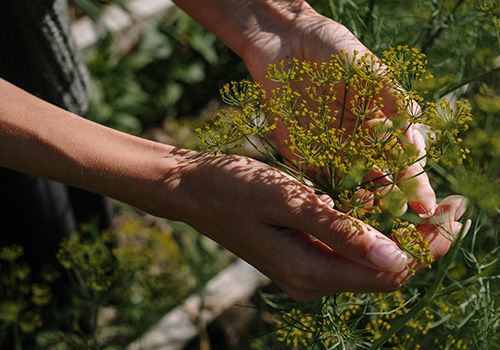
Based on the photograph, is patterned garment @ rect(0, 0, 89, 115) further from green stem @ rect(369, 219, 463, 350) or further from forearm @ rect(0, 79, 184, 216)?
green stem @ rect(369, 219, 463, 350)

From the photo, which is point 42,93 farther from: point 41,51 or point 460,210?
point 460,210

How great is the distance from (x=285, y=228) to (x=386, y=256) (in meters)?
0.20

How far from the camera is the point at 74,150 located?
1351 millimetres

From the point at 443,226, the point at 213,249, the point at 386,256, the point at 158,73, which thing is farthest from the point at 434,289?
the point at 158,73

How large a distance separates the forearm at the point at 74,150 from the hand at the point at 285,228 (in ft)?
0.26

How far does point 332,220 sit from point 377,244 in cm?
9

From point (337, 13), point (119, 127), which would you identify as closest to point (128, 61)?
point (119, 127)

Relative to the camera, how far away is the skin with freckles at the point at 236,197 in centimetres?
121

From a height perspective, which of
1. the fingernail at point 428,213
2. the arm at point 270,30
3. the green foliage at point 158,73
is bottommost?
the green foliage at point 158,73

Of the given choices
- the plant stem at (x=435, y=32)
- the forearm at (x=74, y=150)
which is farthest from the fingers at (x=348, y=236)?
the plant stem at (x=435, y=32)

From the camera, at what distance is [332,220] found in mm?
1191

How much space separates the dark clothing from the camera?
6.04ft

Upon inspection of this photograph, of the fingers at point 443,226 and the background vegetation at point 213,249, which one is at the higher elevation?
the fingers at point 443,226

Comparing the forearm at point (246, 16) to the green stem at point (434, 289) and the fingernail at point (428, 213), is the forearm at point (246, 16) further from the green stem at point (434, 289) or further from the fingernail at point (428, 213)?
the green stem at point (434, 289)
